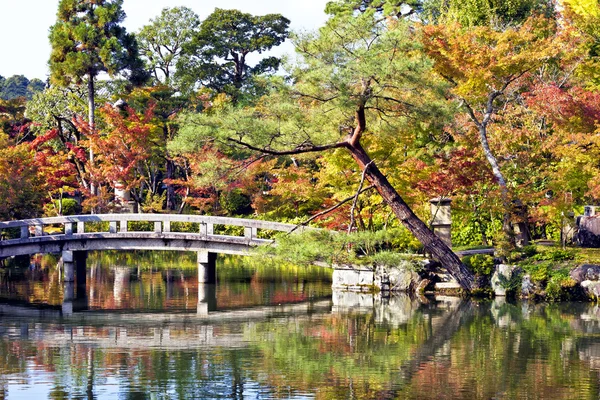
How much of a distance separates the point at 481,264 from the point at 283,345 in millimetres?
8342

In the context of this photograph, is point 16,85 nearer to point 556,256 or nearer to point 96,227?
point 96,227

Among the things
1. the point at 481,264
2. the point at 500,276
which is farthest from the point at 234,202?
the point at 500,276

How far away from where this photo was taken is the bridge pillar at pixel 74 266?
2753 cm

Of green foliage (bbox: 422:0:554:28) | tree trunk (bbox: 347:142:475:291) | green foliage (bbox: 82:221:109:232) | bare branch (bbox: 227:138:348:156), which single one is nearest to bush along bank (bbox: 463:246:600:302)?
tree trunk (bbox: 347:142:475:291)

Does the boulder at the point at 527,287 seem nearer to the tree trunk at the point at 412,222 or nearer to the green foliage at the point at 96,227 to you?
the tree trunk at the point at 412,222

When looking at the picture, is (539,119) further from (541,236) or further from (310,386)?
(310,386)

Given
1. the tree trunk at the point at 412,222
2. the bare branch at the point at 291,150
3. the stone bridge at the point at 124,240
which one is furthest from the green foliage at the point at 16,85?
the tree trunk at the point at 412,222

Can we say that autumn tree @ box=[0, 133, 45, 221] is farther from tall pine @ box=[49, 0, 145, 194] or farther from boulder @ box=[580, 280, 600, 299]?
boulder @ box=[580, 280, 600, 299]

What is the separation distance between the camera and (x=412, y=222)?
23125 mm

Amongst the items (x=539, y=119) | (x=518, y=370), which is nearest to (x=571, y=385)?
(x=518, y=370)

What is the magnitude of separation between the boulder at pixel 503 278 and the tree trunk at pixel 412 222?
1.76 feet

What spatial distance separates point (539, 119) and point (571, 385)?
1446 centimetres

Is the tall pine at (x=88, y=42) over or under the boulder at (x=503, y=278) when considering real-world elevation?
over

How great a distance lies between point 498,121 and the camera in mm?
27672
